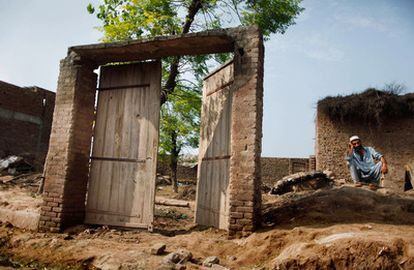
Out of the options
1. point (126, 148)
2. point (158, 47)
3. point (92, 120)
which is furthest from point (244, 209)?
point (92, 120)

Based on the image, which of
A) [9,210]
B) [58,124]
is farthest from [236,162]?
[9,210]

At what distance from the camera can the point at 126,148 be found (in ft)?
19.1

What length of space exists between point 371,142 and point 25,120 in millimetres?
14429

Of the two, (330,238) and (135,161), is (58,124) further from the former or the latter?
(330,238)

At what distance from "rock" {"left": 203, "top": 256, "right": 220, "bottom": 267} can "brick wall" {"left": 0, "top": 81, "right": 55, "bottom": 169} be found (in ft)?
38.4

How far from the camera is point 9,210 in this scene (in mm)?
5934

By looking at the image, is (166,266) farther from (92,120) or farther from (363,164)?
(363,164)

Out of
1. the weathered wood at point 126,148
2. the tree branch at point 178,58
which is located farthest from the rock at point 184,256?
the tree branch at point 178,58

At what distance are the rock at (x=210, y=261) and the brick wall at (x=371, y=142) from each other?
29.2 ft

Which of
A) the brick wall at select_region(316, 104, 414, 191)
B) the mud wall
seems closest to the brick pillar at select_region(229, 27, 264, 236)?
the brick wall at select_region(316, 104, 414, 191)

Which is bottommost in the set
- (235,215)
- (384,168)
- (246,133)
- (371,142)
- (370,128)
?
(235,215)

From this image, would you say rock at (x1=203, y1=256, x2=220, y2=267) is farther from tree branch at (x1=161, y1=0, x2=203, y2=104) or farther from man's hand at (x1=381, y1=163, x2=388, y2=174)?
tree branch at (x1=161, y1=0, x2=203, y2=104)

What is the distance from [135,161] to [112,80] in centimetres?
164

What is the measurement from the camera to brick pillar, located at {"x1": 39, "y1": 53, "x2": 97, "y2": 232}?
18.1 ft
